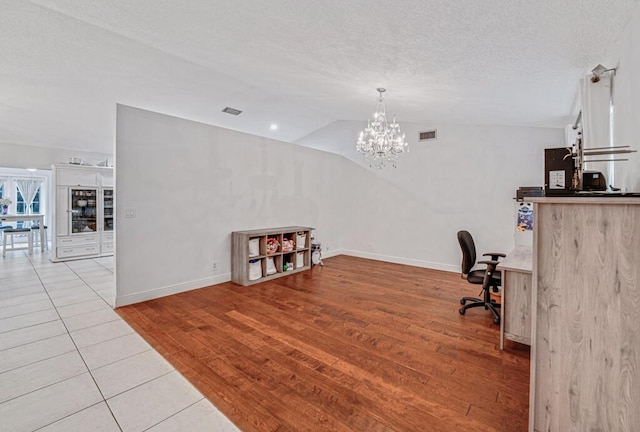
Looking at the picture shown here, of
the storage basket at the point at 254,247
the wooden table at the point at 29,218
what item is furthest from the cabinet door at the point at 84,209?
the storage basket at the point at 254,247

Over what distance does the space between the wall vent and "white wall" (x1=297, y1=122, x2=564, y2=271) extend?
8 centimetres

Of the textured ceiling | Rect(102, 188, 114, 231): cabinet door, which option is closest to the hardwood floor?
the textured ceiling

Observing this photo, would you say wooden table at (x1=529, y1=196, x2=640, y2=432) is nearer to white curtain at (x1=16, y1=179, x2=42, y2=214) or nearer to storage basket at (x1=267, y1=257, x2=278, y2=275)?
storage basket at (x1=267, y1=257, x2=278, y2=275)

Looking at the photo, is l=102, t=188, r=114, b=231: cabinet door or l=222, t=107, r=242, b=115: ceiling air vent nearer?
l=222, t=107, r=242, b=115: ceiling air vent

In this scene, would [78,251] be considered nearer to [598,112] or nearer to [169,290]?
[169,290]

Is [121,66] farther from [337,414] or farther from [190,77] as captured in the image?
[337,414]

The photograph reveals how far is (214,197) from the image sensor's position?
459 centimetres

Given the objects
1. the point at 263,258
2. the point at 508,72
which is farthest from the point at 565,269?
the point at 263,258

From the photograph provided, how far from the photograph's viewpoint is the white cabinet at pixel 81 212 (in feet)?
20.6

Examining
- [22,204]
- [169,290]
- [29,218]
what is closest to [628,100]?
[169,290]

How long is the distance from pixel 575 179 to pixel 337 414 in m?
2.19

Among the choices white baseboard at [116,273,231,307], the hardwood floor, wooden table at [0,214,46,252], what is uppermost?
wooden table at [0,214,46,252]

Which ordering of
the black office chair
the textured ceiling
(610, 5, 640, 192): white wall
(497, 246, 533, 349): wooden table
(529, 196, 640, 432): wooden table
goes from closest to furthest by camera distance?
(529, 196, 640, 432): wooden table
(610, 5, 640, 192): white wall
the textured ceiling
(497, 246, 533, 349): wooden table
the black office chair

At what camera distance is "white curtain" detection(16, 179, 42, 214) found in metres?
8.00
